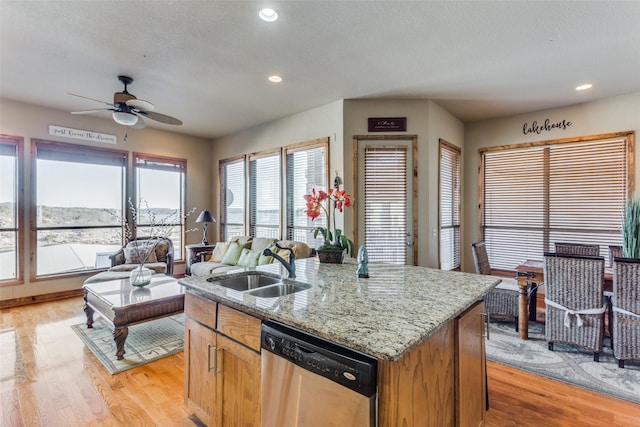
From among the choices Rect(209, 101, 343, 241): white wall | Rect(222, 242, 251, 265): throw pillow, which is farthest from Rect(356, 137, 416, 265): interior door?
Rect(222, 242, 251, 265): throw pillow

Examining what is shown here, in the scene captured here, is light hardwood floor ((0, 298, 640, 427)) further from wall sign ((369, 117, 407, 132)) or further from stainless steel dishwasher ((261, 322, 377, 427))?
wall sign ((369, 117, 407, 132))

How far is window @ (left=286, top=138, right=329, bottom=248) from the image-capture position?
462 cm

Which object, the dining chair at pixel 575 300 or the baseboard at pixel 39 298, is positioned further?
the baseboard at pixel 39 298

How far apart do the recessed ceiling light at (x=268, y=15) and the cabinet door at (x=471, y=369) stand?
2454 millimetres

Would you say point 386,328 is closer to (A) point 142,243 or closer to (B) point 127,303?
(B) point 127,303

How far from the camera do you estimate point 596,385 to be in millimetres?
2422

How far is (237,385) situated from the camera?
160 centimetres

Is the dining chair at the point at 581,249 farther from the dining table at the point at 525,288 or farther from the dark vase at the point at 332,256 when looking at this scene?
the dark vase at the point at 332,256

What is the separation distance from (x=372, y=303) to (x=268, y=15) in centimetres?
227

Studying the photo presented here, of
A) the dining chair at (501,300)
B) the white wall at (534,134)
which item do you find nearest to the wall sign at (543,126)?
the white wall at (534,134)

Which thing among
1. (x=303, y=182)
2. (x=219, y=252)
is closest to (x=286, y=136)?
(x=303, y=182)

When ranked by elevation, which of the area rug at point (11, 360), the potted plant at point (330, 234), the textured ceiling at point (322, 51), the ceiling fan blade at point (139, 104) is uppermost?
the textured ceiling at point (322, 51)

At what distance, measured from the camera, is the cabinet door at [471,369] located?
1493 millimetres

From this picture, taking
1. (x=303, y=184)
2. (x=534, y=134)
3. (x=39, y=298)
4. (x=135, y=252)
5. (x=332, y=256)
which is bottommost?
(x=39, y=298)
